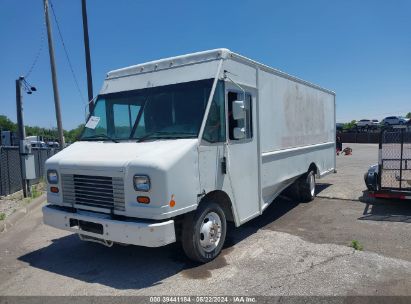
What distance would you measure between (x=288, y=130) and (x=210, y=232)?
10.8ft

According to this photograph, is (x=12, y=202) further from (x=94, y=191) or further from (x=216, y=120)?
(x=216, y=120)

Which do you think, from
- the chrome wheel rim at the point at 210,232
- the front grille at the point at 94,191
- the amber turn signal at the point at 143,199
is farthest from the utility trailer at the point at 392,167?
the front grille at the point at 94,191

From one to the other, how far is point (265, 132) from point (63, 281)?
396 centimetres

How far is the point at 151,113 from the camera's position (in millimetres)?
5277

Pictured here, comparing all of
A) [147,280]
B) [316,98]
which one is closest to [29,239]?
[147,280]

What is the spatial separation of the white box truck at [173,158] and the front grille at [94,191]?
0.05 ft

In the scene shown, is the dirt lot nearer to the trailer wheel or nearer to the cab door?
the cab door

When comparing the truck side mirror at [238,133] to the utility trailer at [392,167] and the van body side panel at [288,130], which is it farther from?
the utility trailer at [392,167]

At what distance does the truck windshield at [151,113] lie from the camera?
4953 millimetres

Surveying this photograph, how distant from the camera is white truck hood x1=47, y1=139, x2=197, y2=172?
4.35m

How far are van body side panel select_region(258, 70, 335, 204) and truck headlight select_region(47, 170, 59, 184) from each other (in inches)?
131

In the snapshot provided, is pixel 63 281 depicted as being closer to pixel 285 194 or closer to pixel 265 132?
pixel 265 132

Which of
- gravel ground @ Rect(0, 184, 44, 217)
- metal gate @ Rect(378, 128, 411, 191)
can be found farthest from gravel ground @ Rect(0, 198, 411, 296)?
metal gate @ Rect(378, 128, 411, 191)

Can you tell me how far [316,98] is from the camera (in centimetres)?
938
